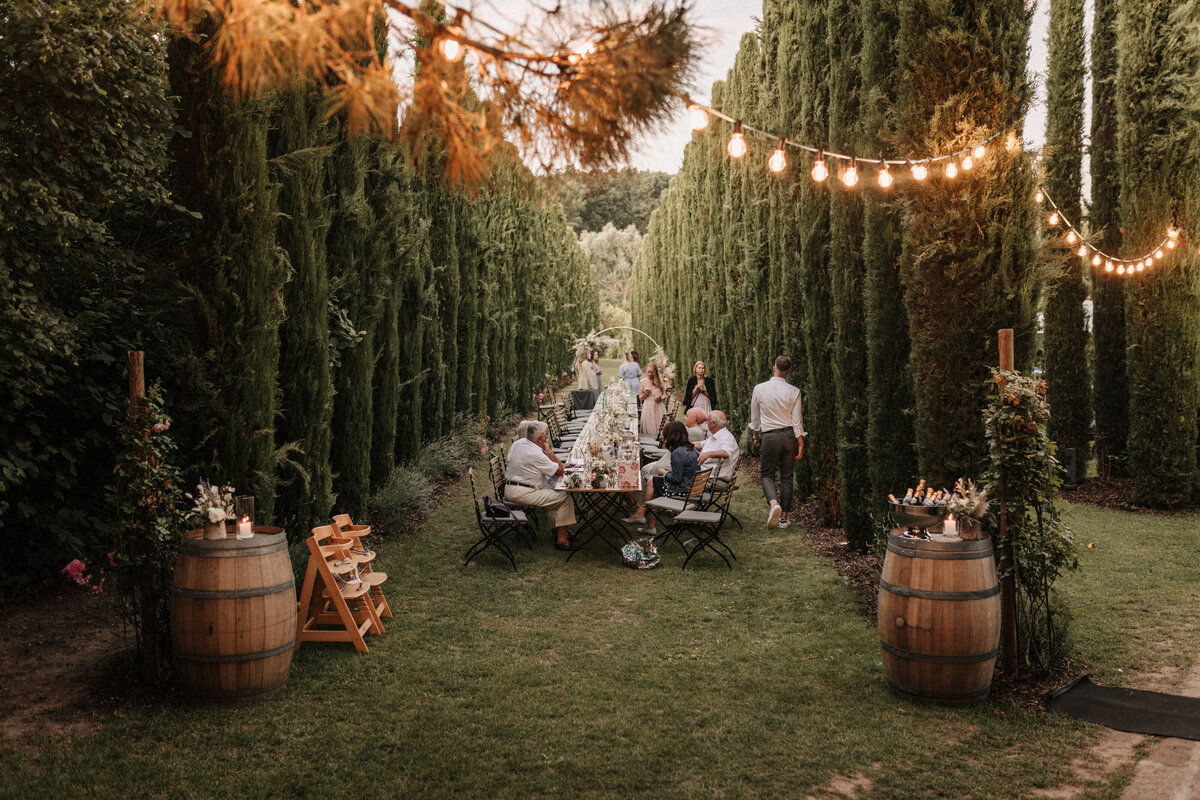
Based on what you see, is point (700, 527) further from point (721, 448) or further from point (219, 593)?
point (219, 593)

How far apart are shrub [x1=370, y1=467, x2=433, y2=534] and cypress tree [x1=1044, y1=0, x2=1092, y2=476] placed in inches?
344

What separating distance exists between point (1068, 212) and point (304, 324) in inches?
410

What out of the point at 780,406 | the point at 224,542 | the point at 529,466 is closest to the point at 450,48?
the point at 224,542

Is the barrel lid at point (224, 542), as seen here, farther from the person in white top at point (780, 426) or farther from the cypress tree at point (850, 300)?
the person in white top at point (780, 426)

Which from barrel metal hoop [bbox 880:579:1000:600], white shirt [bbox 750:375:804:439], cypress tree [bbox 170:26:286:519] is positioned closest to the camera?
barrel metal hoop [bbox 880:579:1000:600]

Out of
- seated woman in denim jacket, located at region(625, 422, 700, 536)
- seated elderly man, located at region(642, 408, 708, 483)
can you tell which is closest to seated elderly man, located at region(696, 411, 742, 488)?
seated woman in denim jacket, located at region(625, 422, 700, 536)

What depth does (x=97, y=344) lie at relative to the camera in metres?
6.09

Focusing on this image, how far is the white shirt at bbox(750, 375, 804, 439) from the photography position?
868 centimetres

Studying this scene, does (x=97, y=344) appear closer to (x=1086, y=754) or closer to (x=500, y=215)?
(x=1086, y=754)

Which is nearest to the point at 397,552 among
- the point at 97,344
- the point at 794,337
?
the point at 97,344

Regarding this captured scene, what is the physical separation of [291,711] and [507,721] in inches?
46.1

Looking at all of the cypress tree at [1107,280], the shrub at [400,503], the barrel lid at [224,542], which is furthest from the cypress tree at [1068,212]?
the barrel lid at [224,542]

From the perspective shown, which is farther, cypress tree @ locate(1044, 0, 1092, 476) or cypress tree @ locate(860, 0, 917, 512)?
cypress tree @ locate(1044, 0, 1092, 476)

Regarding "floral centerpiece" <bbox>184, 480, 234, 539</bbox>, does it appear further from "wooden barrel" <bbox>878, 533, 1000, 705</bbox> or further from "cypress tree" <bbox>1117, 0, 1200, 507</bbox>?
"cypress tree" <bbox>1117, 0, 1200, 507</bbox>
